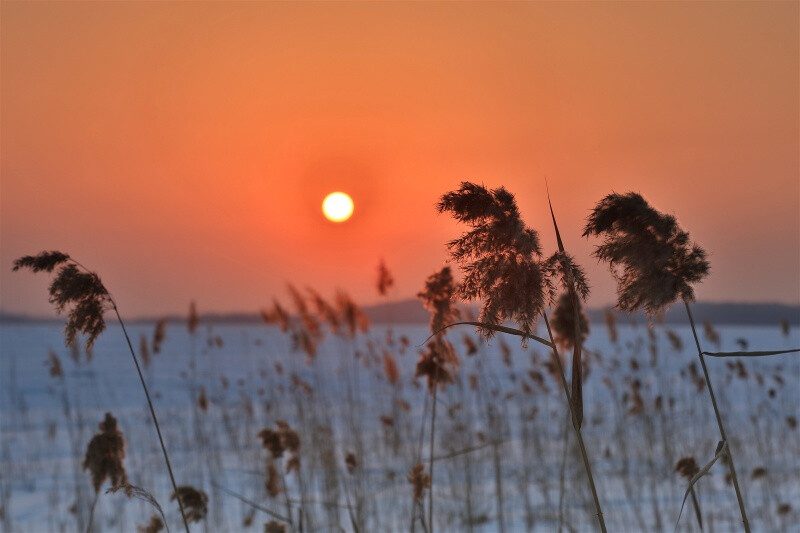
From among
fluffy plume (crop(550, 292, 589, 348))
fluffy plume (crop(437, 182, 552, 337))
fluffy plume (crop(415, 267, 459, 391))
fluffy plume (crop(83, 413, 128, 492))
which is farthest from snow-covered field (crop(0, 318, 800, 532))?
fluffy plume (crop(437, 182, 552, 337))

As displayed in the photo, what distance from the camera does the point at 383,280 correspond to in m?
7.75

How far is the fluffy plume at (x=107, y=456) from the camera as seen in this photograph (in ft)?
9.12

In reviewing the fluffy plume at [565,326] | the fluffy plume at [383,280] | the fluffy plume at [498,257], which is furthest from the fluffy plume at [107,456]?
the fluffy plume at [383,280]

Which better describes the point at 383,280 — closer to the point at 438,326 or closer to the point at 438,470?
the point at 438,470

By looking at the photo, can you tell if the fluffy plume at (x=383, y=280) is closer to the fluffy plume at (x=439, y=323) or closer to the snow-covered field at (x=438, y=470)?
Answer: the snow-covered field at (x=438, y=470)

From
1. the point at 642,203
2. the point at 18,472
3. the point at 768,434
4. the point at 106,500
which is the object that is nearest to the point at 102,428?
the point at 642,203

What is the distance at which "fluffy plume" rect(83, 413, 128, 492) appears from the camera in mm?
2781

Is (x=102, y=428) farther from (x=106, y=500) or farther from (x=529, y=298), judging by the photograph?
(x=106, y=500)

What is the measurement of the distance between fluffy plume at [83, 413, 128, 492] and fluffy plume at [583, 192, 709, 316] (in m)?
1.89

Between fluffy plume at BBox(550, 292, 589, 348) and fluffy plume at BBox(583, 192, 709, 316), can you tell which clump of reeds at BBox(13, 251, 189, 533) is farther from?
fluffy plume at BBox(550, 292, 589, 348)

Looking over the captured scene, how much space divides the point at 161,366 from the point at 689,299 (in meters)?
25.7

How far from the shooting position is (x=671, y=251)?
5.54ft

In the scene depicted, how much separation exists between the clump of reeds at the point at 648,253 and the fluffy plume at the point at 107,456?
1.89m

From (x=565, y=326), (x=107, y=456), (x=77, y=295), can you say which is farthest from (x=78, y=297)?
(x=565, y=326)
